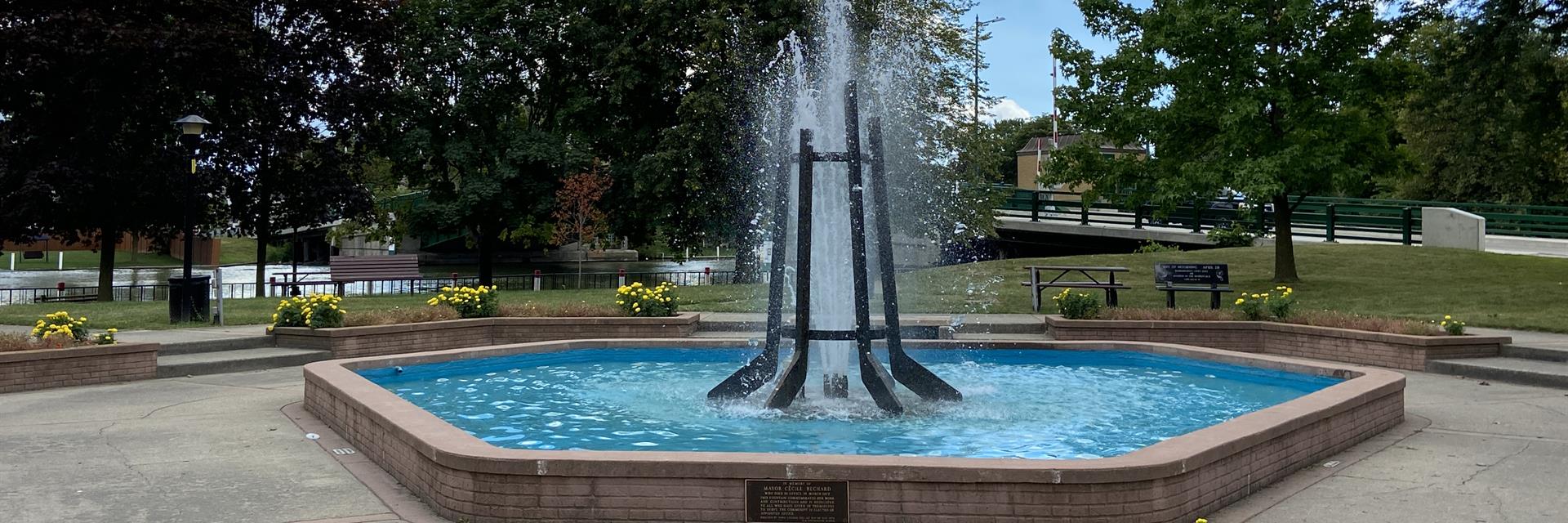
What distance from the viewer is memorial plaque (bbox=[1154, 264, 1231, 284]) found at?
19875 mm

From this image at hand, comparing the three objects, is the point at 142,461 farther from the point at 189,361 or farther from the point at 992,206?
the point at 992,206

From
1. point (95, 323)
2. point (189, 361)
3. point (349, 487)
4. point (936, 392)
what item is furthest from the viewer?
point (95, 323)

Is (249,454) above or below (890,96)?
below

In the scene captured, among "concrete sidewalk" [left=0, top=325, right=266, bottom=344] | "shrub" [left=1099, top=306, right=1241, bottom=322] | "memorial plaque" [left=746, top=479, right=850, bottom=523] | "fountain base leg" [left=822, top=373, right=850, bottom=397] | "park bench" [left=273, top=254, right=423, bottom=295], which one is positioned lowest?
"memorial plaque" [left=746, top=479, right=850, bottom=523]

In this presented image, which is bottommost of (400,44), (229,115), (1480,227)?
(1480,227)

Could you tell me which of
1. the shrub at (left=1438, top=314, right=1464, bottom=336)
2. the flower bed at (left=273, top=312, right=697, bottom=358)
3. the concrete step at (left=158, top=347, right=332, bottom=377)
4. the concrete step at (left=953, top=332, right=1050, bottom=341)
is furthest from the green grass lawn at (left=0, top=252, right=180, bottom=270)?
the shrub at (left=1438, top=314, right=1464, bottom=336)

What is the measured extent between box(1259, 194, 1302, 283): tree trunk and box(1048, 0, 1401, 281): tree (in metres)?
0.03

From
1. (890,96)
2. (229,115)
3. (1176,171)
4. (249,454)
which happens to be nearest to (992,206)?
(890,96)

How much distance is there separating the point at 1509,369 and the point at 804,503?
34.5 feet

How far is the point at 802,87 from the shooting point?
42.4 feet

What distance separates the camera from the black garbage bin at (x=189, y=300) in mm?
18328

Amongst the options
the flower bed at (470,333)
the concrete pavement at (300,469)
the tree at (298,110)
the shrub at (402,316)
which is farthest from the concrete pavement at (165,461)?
the tree at (298,110)

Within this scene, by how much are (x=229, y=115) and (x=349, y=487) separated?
24.8m

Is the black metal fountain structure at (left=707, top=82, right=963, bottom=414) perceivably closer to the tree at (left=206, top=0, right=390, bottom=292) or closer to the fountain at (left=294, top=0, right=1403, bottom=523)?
the fountain at (left=294, top=0, right=1403, bottom=523)
